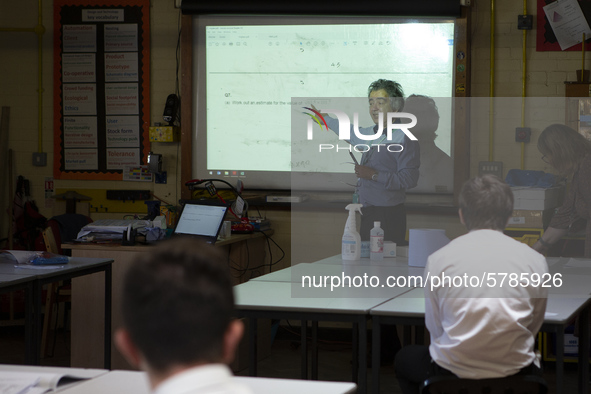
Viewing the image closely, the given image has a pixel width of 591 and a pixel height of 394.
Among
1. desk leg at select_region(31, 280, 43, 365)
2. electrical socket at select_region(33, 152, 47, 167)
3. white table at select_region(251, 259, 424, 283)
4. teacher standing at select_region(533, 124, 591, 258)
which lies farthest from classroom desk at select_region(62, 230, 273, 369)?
teacher standing at select_region(533, 124, 591, 258)

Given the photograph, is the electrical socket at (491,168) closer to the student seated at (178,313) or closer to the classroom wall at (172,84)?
the classroom wall at (172,84)

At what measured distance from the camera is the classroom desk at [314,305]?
2.46 meters

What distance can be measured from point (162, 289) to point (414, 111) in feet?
11.0

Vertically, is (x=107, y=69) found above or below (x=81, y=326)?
above

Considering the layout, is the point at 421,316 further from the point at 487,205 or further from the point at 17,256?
the point at 17,256

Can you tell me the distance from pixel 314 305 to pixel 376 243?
103 centimetres

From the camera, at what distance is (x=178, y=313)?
37.3 inches

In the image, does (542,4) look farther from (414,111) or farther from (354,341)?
(354,341)

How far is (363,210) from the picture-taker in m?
3.60

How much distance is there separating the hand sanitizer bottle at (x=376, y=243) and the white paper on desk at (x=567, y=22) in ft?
7.02

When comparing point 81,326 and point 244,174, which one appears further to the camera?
point 244,174

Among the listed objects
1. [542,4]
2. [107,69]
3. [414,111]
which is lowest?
[414,111]

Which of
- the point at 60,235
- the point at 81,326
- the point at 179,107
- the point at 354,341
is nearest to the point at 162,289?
the point at 354,341

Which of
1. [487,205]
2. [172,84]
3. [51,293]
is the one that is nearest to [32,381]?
[487,205]
